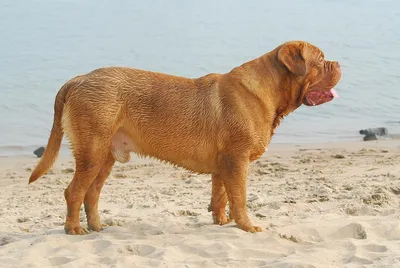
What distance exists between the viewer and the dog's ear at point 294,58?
262 inches

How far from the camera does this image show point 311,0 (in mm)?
31094

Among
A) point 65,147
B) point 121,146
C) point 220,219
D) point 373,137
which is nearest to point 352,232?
point 220,219

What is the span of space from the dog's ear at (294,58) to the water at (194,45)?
20.4ft

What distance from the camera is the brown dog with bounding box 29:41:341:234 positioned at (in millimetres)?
6461

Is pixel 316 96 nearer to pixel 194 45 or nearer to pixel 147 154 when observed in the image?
pixel 147 154

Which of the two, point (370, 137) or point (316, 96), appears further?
point (370, 137)

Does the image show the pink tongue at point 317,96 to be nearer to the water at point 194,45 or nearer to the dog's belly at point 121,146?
the dog's belly at point 121,146

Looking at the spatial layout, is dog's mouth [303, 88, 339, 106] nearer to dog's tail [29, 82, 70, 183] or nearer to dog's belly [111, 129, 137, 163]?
dog's belly [111, 129, 137, 163]

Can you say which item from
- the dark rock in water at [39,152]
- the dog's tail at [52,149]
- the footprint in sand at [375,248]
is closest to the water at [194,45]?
the dark rock in water at [39,152]

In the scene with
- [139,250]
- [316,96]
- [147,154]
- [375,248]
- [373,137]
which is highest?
[316,96]

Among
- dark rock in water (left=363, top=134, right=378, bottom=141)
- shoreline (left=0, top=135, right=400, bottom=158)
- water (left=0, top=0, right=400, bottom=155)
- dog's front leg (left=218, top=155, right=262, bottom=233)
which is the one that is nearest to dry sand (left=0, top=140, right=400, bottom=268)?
dog's front leg (left=218, top=155, right=262, bottom=233)

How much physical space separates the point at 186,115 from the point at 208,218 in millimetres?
1200

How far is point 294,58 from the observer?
6.68 metres

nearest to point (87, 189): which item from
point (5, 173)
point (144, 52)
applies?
point (5, 173)
